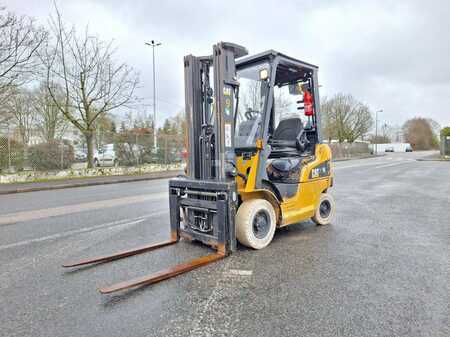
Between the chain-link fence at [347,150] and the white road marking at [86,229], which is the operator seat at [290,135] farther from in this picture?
the chain-link fence at [347,150]

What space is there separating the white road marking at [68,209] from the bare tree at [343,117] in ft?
156

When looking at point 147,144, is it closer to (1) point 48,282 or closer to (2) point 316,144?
(2) point 316,144

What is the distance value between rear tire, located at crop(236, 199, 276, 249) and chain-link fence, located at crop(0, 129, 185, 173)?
13663 millimetres

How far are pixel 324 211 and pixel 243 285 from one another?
311 centimetres

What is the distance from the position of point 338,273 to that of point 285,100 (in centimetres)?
377

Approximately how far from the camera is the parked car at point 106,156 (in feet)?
54.8

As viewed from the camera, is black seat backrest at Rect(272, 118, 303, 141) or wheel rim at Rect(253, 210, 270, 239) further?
black seat backrest at Rect(272, 118, 303, 141)

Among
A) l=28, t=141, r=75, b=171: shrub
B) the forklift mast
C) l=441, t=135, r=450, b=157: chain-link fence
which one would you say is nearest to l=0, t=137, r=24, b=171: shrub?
l=28, t=141, r=75, b=171: shrub

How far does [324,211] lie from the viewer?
560cm

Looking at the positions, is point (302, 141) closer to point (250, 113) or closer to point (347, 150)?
point (250, 113)

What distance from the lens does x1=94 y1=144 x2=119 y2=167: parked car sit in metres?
16.7

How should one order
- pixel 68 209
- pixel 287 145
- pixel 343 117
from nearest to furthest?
pixel 287 145 → pixel 68 209 → pixel 343 117

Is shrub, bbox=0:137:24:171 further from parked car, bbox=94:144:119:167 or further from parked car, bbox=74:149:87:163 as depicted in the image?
parked car, bbox=94:144:119:167

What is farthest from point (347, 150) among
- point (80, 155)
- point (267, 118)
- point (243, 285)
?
point (243, 285)
